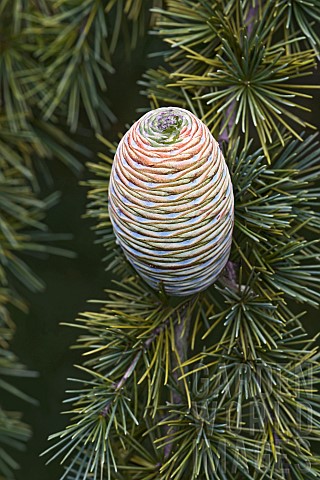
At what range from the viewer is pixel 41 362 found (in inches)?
31.6

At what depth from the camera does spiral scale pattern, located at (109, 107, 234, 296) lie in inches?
13.5

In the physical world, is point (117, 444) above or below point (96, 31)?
below

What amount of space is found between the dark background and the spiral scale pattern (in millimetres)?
386

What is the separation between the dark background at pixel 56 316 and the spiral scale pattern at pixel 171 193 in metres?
0.39

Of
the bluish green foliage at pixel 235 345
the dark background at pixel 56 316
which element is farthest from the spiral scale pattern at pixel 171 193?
the dark background at pixel 56 316

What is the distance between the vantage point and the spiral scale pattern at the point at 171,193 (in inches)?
13.5

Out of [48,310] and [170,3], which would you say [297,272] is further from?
[48,310]

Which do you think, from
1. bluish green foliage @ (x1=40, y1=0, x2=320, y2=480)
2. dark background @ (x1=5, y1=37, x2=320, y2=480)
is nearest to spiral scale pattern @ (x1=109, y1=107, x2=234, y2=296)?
bluish green foliage @ (x1=40, y1=0, x2=320, y2=480)

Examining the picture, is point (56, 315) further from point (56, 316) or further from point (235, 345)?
point (235, 345)

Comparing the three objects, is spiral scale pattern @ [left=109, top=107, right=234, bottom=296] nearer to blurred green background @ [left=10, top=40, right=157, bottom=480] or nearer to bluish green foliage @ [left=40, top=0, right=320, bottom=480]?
bluish green foliage @ [left=40, top=0, right=320, bottom=480]

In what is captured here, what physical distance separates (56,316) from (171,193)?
1.58 feet

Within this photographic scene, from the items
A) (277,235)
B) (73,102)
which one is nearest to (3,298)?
(73,102)

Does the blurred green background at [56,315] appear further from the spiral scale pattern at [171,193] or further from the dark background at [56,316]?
the spiral scale pattern at [171,193]

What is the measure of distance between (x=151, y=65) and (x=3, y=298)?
0.25m
